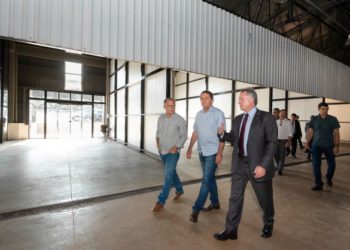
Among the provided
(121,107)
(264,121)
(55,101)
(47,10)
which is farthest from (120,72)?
(264,121)

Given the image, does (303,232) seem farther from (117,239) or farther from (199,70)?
(199,70)

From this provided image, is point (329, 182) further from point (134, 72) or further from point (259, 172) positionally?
point (134, 72)

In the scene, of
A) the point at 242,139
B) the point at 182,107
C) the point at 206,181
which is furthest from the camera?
the point at 182,107

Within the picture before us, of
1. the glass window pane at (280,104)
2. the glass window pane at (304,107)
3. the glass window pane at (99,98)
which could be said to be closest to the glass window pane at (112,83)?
the glass window pane at (99,98)

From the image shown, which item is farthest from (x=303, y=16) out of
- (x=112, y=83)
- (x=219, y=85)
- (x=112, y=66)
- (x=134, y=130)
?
(x=112, y=83)

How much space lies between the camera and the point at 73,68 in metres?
14.1

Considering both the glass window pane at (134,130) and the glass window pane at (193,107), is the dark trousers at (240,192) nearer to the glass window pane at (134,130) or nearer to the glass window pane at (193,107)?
the glass window pane at (134,130)

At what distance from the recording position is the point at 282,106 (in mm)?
11539

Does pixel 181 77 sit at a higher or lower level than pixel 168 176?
higher

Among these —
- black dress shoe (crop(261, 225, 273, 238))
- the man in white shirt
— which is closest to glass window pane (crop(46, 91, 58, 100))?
the man in white shirt

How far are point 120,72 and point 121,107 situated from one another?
5.69 feet

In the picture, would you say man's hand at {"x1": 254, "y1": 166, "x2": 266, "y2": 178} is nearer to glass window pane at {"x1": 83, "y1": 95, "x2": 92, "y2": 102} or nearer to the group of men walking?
the group of men walking

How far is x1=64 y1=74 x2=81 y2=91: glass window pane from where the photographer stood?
549 inches

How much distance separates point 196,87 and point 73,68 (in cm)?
798
